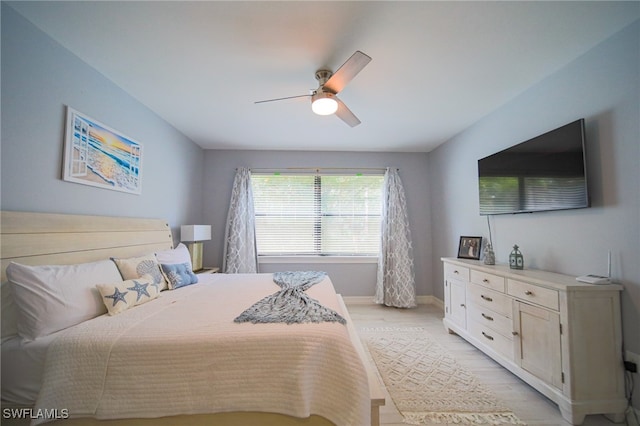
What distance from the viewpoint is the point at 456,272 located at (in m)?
2.69

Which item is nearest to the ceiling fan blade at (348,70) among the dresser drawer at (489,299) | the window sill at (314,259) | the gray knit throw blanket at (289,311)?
the gray knit throw blanket at (289,311)

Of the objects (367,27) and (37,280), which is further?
(367,27)

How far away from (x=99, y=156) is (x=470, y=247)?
13.2 feet

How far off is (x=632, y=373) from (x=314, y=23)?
3.07 meters

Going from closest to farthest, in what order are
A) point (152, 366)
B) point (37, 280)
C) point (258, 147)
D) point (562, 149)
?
point (152, 366), point (37, 280), point (562, 149), point (258, 147)

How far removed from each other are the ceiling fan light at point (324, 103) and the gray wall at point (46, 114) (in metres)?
1.87

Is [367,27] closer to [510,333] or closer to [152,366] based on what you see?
[152,366]

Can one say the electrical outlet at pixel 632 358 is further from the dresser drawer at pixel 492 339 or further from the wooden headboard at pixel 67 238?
the wooden headboard at pixel 67 238

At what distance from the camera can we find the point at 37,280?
133 cm

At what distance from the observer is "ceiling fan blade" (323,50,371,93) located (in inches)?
59.3

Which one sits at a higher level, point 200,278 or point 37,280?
point 37,280

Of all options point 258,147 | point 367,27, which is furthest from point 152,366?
point 258,147

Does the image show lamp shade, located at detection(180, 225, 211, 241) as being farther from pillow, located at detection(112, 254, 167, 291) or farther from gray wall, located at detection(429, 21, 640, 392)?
gray wall, located at detection(429, 21, 640, 392)

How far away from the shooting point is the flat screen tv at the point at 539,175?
178 cm
